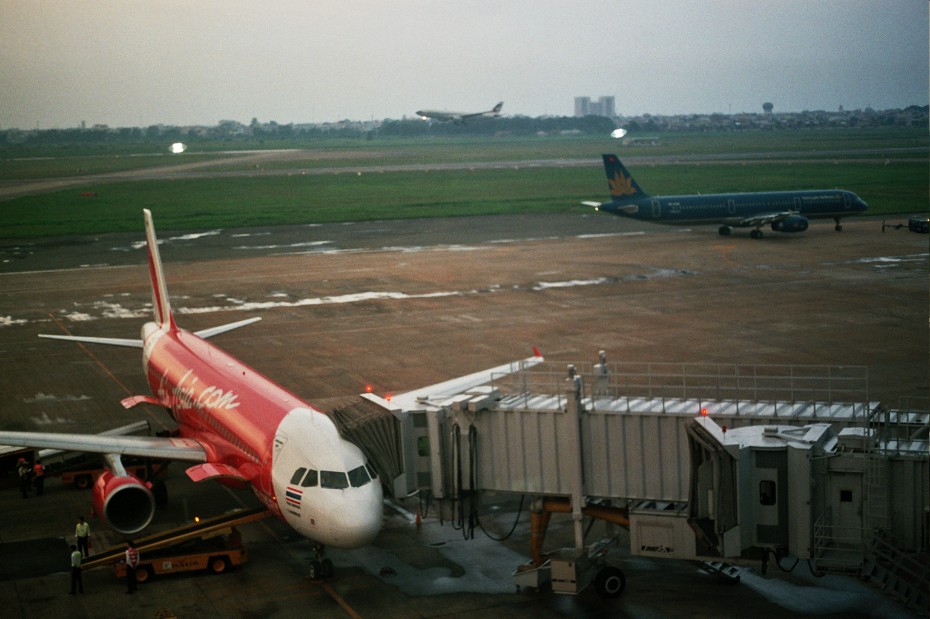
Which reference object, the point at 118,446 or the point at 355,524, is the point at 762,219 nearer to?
the point at 118,446

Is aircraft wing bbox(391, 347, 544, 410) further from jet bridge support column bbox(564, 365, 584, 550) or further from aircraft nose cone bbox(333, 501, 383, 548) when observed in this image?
aircraft nose cone bbox(333, 501, 383, 548)

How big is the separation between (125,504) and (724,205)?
7899 cm

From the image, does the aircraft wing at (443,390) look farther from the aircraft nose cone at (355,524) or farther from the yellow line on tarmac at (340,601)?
the yellow line on tarmac at (340,601)

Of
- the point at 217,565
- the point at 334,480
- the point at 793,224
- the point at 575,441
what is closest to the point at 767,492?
the point at 575,441

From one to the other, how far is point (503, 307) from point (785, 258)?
96.3ft

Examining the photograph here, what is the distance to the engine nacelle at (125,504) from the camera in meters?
29.3

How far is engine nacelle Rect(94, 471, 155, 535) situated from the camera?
29344 millimetres

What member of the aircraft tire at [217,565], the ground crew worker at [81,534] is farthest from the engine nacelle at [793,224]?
the ground crew worker at [81,534]

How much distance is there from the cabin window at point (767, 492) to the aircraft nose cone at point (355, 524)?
869 centimetres

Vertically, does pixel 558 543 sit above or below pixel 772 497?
below

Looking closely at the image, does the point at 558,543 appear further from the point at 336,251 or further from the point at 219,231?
the point at 219,231

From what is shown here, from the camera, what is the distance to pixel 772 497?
2228 cm

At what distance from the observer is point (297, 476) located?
26.0 metres

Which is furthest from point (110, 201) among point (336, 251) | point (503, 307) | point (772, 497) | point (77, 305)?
point (772, 497)
